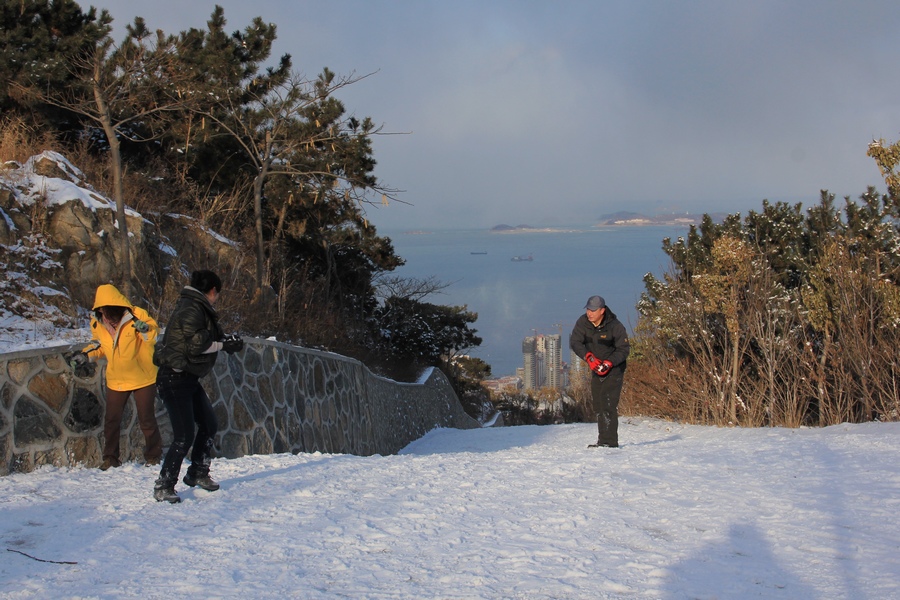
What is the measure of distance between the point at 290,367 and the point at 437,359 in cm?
2185

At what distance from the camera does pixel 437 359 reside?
3338 cm

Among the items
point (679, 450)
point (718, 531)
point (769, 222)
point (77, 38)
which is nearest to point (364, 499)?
point (718, 531)

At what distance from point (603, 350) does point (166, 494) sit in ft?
17.0

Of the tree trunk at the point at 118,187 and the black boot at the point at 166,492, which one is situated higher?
the tree trunk at the point at 118,187

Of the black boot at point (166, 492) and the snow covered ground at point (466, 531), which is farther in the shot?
the black boot at point (166, 492)

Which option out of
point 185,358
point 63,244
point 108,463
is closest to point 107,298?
point 185,358

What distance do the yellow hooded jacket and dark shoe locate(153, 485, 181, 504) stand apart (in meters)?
1.47

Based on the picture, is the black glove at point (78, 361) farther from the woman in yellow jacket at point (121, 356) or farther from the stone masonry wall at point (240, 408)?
the stone masonry wall at point (240, 408)

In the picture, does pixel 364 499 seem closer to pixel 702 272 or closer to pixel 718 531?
pixel 718 531

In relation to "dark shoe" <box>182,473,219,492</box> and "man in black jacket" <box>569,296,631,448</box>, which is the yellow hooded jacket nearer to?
"dark shoe" <box>182,473,219,492</box>

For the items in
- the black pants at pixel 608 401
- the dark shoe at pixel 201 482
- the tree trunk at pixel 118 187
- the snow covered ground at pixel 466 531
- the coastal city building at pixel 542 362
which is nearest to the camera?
the snow covered ground at pixel 466 531

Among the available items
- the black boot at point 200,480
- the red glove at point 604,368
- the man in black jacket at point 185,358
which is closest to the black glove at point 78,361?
the man in black jacket at point 185,358

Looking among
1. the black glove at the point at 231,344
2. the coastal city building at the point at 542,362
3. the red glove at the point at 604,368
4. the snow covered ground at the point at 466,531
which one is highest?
the black glove at the point at 231,344

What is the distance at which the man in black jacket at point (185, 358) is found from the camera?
233 inches
